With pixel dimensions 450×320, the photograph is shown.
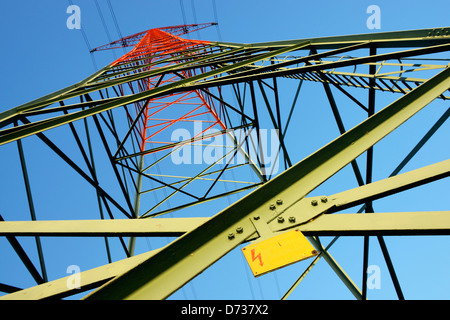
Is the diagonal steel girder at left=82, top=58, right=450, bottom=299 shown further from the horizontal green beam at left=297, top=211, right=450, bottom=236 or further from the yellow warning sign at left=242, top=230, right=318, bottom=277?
the horizontal green beam at left=297, top=211, right=450, bottom=236

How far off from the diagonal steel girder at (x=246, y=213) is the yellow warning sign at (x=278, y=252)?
10cm

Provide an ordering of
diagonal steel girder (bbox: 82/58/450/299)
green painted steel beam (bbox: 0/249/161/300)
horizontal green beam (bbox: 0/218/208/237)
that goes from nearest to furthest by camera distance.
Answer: diagonal steel girder (bbox: 82/58/450/299) < green painted steel beam (bbox: 0/249/161/300) < horizontal green beam (bbox: 0/218/208/237)

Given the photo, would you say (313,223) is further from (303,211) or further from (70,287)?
(70,287)

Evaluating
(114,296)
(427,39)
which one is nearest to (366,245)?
(427,39)

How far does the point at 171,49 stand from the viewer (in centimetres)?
1086

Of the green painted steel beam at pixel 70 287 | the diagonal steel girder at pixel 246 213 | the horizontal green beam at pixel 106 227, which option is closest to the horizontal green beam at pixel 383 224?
the diagonal steel girder at pixel 246 213

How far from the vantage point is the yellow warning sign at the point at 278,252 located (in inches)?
64.4

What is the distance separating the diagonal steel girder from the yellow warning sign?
0.33ft

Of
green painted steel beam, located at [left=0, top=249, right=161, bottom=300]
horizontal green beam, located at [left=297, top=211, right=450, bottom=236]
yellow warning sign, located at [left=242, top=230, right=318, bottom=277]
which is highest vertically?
horizontal green beam, located at [left=297, top=211, right=450, bottom=236]

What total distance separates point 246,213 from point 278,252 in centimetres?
31

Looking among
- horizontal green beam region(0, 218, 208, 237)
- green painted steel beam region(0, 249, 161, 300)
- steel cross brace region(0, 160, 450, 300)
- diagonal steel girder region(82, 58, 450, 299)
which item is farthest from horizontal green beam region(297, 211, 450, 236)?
green painted steel beam region(0, 249, 161, 300)

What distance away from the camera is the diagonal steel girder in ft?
5.11

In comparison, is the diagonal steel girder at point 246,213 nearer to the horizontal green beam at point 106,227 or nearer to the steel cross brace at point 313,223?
the steel cross brace at point 313,223

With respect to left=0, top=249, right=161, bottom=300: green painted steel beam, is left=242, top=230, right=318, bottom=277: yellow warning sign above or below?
above
